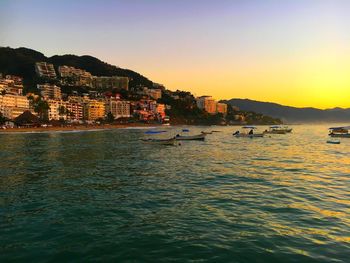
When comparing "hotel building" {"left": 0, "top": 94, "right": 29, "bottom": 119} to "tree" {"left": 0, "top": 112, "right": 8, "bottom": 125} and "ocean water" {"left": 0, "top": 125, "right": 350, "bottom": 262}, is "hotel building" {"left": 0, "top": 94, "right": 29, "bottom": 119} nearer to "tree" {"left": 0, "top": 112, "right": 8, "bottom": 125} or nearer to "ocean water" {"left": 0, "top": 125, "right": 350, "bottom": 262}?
"tree" {"left": 0, "top": 112, "right": 8, "bottom": 125}

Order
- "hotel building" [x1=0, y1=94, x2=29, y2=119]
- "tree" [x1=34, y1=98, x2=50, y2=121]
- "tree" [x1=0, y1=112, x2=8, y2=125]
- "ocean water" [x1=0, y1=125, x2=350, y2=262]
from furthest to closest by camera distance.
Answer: "tree" [x1=34, y1=98, x2=50, y2=121], "hotel building" [x1=0, y1=94, x2=29, y2=119], "tree" [x1=0, y1=112, x2=8, y2=125], "ocean water" [x1=0, y1=125, x2=350, y2=262]

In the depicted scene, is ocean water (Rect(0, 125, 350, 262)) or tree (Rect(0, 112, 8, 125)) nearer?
ocean water (Rect(0, 125, 350, 262))

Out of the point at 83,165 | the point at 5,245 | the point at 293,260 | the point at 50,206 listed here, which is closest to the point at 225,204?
the point at 293,260

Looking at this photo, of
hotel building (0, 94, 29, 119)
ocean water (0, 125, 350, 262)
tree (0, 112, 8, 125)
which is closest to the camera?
ocean water (0, 125, 350, 262)

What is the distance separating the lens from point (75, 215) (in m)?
17.0

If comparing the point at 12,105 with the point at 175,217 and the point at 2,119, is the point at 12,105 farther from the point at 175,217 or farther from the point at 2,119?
the point at 175,217

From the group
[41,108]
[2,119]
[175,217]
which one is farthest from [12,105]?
[175,217]

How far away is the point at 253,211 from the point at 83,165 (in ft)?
Answer: 84.8

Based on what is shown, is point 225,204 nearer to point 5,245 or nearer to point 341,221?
point 341,221

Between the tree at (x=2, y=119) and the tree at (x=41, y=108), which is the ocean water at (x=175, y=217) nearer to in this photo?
the tree at (x=2, y=119)

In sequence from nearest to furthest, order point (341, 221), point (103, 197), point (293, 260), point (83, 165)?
point (293, 260)
point (341, 221)
point (103, 197)
point (83, 165)

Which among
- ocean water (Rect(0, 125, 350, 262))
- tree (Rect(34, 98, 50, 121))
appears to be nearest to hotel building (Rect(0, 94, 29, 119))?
tree (Rect(34, 98, 50, 121))

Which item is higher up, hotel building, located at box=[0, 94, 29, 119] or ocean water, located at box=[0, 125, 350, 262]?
hotel building, located at box=[0, 94, 29, 119]

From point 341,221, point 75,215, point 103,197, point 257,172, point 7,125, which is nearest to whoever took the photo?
point 341,221
